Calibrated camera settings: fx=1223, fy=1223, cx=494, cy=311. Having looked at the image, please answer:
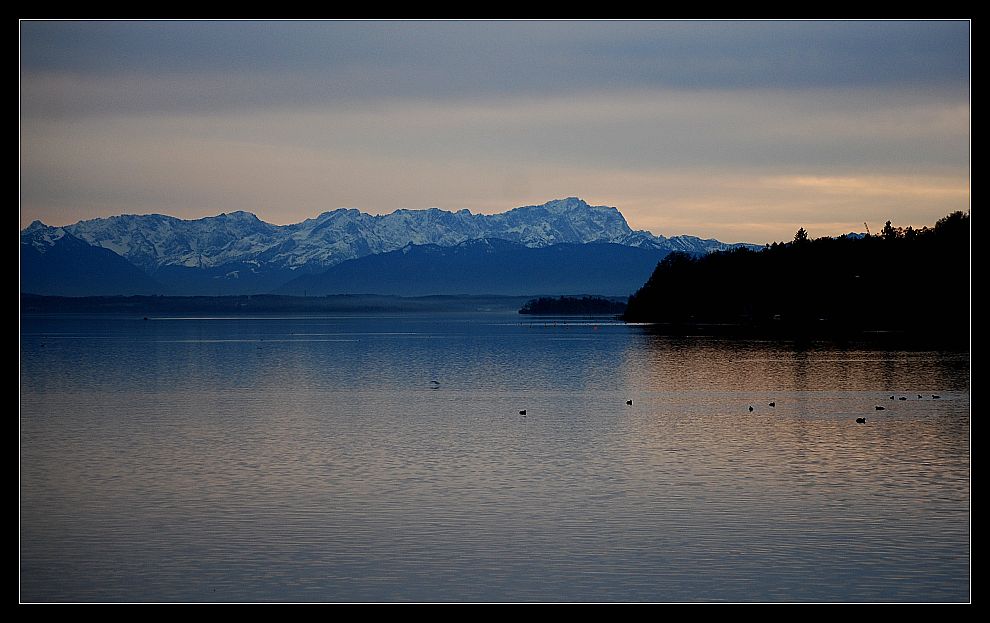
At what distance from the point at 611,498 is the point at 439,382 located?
37819mm

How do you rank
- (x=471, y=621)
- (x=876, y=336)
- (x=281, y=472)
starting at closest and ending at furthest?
(x=471, y=621) → (x=281, y=472) → (x=876, y=336)

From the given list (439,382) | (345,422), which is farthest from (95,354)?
(345,422)

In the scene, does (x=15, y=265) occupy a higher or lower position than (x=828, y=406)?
higher

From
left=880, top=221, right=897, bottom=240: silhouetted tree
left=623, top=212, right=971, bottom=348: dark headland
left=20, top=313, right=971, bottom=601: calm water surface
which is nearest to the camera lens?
left=20, top=313, right=971, bottom=601: calm water surface

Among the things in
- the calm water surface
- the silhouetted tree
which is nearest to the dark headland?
the silhouetted tree

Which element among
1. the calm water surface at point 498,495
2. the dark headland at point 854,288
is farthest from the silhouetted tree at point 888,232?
the calm water surface at point 498,495

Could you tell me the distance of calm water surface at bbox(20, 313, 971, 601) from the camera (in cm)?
1927

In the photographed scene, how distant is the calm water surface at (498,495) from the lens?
19.3 meters

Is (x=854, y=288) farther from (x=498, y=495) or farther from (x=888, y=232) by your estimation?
(x=498, y=495)

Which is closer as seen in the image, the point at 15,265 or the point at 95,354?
the point at 15,265

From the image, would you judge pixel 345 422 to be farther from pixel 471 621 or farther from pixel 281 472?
pixel 471 621

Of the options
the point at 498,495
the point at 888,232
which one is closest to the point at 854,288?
the point at 888,232

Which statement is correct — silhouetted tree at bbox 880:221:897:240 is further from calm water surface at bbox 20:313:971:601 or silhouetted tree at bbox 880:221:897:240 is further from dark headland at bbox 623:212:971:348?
calm water surface at bbox 20:313:971:601

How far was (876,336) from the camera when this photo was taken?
118312 millimetres
